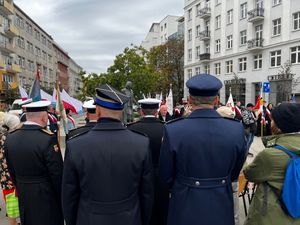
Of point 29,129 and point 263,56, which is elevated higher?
point 263,56

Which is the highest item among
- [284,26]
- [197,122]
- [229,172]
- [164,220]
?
[284,26]

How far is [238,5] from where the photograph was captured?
33156 millimetres

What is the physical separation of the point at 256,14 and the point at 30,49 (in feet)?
148

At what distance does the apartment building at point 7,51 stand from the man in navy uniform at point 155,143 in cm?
3996

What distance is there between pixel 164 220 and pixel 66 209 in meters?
1.74

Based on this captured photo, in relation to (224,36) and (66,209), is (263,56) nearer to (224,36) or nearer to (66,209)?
(224,36)

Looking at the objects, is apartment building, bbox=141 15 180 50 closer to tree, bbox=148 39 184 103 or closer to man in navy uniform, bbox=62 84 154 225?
tree, bbox=148 39 184 103

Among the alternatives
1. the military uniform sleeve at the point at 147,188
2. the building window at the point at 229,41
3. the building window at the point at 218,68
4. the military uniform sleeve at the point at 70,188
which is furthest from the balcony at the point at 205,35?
the military uniform sleeve at the point at 70,188

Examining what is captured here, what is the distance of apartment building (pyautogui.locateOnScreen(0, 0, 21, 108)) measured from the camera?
40.5 meters

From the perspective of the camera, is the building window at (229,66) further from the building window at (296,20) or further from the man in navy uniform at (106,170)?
the man in navy uniform at (106,170)

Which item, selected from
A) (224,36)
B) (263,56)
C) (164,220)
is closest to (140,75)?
(263,56)

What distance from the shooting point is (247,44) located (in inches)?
1244

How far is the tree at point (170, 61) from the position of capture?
157 ft

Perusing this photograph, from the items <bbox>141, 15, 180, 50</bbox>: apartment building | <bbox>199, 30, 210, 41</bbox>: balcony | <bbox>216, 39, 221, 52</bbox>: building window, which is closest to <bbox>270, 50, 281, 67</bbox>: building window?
<bbox>216, 39, 221, 52</bbox>: building window
